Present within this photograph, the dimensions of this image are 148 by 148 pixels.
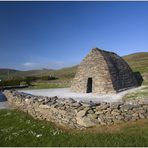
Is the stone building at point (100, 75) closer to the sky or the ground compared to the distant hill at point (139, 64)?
closer to the ground

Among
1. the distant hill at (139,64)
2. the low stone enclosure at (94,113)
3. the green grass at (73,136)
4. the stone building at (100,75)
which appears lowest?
the green grass at (73,136)

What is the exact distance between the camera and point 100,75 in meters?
28.3

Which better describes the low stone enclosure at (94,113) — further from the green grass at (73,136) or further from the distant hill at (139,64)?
the distant hill at (139,64)

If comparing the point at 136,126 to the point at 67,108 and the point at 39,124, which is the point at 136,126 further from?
the point at 39,124

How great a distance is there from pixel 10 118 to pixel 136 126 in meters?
8.81

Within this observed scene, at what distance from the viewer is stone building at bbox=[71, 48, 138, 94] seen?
27797mm

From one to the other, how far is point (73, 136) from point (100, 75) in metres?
18.5

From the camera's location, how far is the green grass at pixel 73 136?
9189mm

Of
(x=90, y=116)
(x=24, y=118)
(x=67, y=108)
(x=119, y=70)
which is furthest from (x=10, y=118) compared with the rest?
(x=119, y=70)

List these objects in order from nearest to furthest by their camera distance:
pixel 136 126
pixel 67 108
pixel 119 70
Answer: pixel 136 126 < pixel 67 108 < pixel 119 70

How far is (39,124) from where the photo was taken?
13.0 meters

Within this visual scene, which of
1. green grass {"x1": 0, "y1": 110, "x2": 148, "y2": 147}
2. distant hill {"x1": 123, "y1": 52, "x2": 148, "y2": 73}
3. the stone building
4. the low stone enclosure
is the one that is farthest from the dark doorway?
green grass {"x1": 0, "y1": 110, "x2": 148, "y2": 147}

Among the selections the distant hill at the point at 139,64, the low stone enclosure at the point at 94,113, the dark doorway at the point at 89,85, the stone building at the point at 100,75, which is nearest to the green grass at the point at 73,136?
the low stone enclosure at the point at 94,113

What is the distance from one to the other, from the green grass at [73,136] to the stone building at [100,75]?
15.9m
